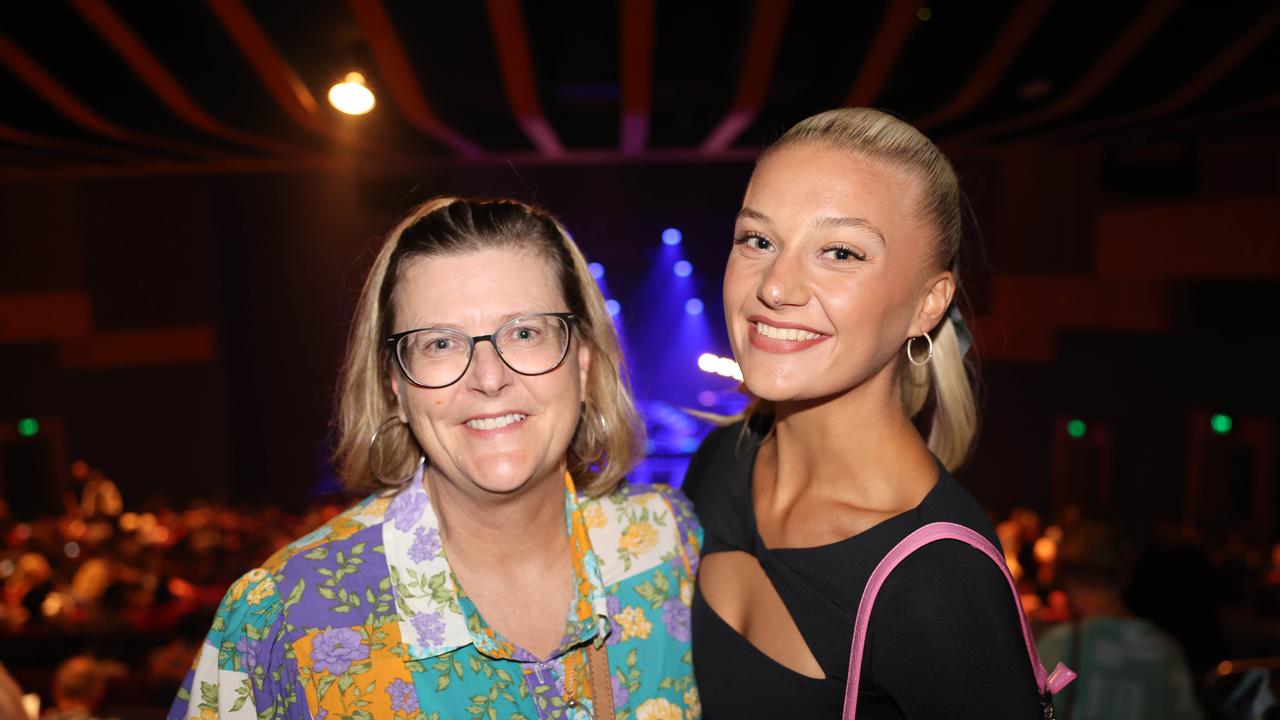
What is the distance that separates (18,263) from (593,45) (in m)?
6.32

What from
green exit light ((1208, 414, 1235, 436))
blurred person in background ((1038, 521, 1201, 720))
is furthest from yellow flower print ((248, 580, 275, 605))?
green exit light ((1208, 414, 1235, 436))

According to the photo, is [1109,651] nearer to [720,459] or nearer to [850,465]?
[720,459]

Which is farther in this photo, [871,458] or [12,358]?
[12,358]

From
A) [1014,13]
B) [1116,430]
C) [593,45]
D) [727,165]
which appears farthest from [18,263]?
[1116,430]

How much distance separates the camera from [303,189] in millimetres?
8953

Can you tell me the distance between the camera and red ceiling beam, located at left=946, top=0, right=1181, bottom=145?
421 cm

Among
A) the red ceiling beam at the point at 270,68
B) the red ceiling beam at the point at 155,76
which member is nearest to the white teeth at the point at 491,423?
the red ceiling beam at the point at 270,68

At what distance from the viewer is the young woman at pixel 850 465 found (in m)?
1.13

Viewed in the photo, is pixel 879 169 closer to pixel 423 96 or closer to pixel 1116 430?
pixel 423 96

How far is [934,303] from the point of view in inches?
53.9

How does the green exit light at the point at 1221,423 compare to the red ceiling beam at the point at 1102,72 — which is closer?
the red ceiling beam at the point at 1102,72

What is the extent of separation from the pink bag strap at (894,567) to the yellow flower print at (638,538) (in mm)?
451

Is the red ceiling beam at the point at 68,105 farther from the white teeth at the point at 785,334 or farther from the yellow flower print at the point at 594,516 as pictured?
the white teeth at the point at 785,334

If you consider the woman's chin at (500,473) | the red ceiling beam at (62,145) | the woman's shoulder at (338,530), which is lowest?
the woman's shoulder at (338,530)
